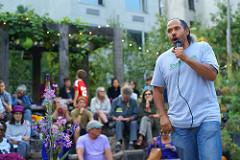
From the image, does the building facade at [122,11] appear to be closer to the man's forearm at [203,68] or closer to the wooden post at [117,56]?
the wooden post at [117,56]

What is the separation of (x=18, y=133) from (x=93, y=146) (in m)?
1.61

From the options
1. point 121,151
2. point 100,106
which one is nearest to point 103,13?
point 100,106

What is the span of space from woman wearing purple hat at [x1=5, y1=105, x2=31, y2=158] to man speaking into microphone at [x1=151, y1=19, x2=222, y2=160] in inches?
167

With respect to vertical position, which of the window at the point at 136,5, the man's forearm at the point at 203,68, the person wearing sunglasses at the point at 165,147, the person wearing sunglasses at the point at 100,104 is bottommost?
the person wearing sunglasses at the point at 165,147

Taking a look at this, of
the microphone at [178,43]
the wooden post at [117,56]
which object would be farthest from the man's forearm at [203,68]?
the wooden post at [117,56]

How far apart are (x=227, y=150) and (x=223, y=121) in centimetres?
122

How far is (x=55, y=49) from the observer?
11.1 metres

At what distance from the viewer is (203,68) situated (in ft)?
8.47

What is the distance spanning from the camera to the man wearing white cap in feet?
19.8

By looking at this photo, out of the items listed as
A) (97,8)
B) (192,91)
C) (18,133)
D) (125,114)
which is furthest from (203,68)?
(97,8)

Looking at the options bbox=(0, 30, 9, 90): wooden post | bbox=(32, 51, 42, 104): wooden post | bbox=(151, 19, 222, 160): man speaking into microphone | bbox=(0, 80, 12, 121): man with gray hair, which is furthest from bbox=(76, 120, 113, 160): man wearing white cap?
bbox=(32, 51, 42, 104): wooden post

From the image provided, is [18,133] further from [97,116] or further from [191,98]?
[191,98]

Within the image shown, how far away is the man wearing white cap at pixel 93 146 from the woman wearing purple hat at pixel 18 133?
1099 millimetres

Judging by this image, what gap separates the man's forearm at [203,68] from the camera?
2.56 meters
